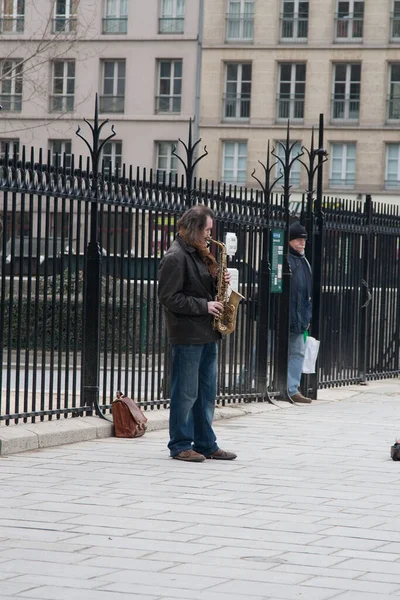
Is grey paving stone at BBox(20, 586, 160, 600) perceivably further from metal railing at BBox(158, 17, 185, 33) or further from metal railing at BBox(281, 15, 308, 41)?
metal railing at BBox(158, 17, 185, 33)

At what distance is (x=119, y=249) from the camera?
12.5 meters

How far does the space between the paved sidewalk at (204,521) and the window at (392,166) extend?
42470 mm

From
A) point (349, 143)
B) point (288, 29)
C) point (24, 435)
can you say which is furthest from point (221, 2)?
point (24, 435)

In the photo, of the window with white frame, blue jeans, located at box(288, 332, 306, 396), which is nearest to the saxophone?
blue jeans, located at box(288, 332, 306, 396)

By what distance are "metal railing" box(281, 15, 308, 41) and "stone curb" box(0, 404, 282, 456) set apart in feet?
145

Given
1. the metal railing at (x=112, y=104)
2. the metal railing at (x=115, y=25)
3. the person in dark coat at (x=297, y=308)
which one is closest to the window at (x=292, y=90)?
the metal railing at (x=112, y=104)

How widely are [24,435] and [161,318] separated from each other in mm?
2510

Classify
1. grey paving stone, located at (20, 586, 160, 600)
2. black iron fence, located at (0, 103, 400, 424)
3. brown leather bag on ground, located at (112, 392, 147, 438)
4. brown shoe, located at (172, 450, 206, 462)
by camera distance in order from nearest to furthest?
grey paving stone, located at (20, 586, 160, 600) < brown shoe, located at (172, 450, 206, 462) < black iron fence, located at (0, 103, 400, 424) < brown leather bag on ground, located at (112, 392, 147, 438)

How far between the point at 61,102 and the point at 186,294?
48.3 meters

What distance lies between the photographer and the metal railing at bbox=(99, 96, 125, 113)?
56.8m

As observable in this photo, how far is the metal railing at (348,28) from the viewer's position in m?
54.7

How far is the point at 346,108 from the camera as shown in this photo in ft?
180

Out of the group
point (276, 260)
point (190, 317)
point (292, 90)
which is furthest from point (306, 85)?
point (190, 317)

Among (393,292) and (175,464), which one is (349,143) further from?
(175,464)
